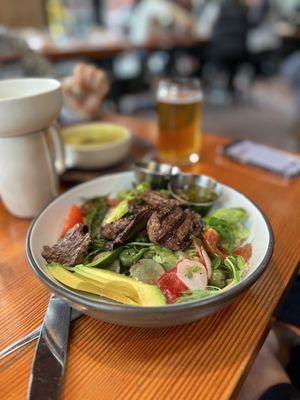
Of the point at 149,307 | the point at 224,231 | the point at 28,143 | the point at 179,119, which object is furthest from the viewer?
the point at 179,119

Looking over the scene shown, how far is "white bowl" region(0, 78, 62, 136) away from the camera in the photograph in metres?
0.84

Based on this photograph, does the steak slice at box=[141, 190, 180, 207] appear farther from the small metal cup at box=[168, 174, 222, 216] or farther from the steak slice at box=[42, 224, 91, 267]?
the steak slice at box=[42, 224, 91, 267]

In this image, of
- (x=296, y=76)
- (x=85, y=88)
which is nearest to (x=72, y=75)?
(x=85, y=88)

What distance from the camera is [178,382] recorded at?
57 cm

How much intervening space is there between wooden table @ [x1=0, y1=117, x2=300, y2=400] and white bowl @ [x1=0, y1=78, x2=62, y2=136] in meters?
0.33

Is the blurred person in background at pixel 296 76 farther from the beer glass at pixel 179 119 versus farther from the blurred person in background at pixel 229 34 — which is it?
the beer glass at pixel 179 119

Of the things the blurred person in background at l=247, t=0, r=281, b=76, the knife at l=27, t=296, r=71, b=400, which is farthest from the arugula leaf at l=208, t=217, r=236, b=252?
the blurred person in background at l=247, t=0, r=281, b=76

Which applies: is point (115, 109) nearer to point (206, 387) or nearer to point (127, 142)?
point (127, 142)

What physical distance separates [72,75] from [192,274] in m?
1.21

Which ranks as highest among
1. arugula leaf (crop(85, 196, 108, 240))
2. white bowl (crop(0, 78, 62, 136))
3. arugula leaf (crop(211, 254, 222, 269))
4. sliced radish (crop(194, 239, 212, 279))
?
white bowl (crop(0, 78, 62, 136))

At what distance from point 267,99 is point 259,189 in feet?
18.0

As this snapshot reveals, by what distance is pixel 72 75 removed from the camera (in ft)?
5.15

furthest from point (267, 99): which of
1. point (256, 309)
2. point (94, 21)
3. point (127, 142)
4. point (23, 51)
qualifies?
point (256, 309)

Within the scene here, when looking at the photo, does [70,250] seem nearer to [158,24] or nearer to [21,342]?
[21,342]
